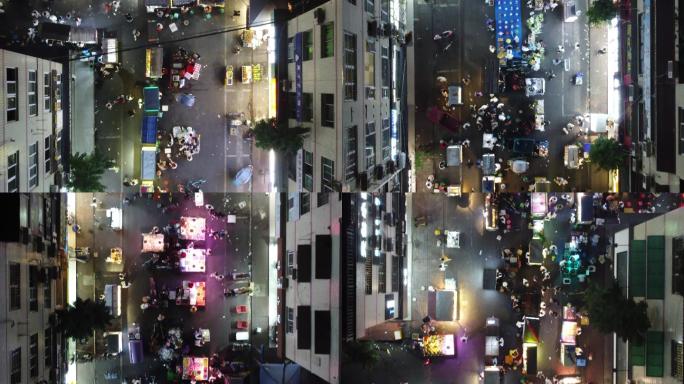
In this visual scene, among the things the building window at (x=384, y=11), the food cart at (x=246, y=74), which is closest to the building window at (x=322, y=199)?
the food cart at (x=246, y=74)

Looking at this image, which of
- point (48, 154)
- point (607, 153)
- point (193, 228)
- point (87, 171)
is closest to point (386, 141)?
point (193, 228)

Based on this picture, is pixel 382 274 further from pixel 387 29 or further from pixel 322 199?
pixel 387 29

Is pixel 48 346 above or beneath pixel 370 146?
beneath

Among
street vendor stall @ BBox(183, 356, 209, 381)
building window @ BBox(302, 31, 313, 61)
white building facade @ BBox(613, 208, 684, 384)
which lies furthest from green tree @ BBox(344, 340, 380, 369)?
building window @ BBox(302, 31, 313, 61)

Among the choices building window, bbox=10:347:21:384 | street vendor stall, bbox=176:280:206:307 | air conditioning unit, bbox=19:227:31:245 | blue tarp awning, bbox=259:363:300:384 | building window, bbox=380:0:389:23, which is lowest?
blue tarp awning, bbox=259:363:300:384

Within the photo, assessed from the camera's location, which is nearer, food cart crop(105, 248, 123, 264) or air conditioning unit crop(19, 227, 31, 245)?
air conditioning unit crop(19, 227, 31, 245)

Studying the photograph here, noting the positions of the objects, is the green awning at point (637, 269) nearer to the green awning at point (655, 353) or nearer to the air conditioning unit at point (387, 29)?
the green awning at point (655, 353)

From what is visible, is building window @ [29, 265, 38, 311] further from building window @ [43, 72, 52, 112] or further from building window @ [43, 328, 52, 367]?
building window @ [43, 72, 52, 112]

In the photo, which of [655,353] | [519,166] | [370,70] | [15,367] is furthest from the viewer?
[519,166]
